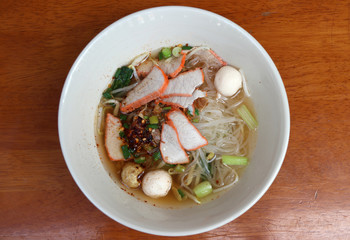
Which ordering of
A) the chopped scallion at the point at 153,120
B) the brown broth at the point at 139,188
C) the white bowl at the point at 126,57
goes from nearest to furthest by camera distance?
the white bowl at the point at 126,57, the brown broth at the point at 139,188, the chopped scallion at the point at 153,120

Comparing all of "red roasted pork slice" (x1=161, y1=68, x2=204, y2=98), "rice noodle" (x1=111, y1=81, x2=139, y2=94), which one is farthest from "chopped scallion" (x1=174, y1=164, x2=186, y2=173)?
"rice noodle" (x1=111, y1=81, x2=139, y2=94)

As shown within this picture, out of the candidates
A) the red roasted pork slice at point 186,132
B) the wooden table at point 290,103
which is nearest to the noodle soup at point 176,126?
the red roasted pork slice at point 186,132

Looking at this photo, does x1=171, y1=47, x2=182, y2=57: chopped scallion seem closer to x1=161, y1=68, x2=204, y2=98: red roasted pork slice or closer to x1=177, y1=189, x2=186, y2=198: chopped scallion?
x1=161, y1=68, x2=204, y2=98: red roasted pork slice

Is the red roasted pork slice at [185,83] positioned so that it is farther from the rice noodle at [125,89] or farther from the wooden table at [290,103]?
the wooden table at [290,103]

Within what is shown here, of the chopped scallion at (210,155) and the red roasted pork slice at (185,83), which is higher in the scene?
the red roasted pork slice at (185,83)

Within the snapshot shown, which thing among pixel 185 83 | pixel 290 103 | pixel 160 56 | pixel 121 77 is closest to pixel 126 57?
pixel 121 77

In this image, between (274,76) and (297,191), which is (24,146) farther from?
(297,191)

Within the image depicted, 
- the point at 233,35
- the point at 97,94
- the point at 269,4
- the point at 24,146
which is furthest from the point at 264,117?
the point at 24,146

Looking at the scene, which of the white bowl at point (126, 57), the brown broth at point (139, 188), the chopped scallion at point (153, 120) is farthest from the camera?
the chopped scallion at point (153, 120)
